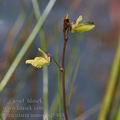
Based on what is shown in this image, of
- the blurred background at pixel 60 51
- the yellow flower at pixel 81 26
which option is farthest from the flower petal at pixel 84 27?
the blurred background at pixel 60 51

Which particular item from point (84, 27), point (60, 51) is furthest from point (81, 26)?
point (60, 51)

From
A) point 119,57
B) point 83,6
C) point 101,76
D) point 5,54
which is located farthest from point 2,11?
point 119,57

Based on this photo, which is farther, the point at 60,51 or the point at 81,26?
the point at 60,51

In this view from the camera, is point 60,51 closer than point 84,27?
No

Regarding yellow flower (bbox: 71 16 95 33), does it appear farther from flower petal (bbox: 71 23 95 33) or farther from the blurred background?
the blurred background

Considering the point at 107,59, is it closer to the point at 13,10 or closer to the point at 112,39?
the point at 112,39

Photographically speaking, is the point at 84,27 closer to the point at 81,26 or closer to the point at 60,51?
the point at 81,26

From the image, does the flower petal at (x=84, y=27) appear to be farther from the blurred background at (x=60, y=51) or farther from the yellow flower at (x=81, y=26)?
the blurred background at (x=60, y=51)

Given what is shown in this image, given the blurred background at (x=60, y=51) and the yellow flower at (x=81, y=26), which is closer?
the yellow flower at (x=81, y=26)
